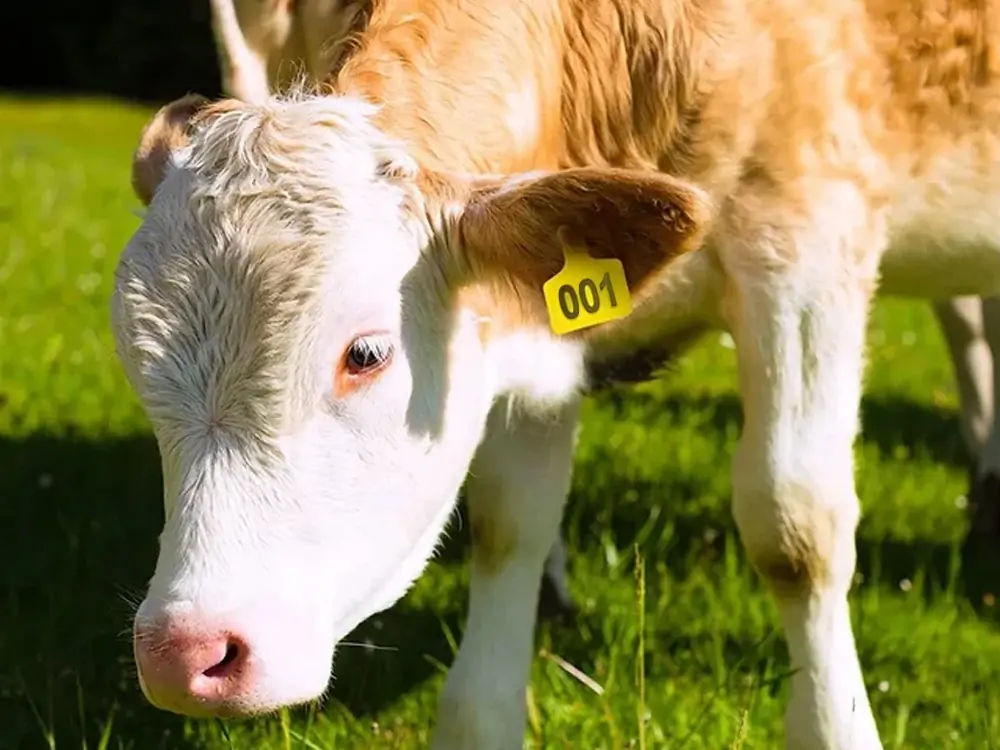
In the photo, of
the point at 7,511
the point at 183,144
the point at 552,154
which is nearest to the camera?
the point at 183,144

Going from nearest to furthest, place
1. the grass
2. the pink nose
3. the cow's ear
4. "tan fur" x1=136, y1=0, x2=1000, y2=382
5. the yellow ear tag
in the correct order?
the pink nose < the yellow ear tag < the cow's ear < "tan fur" x1=136, y1=0, x2=1000, y2=382 < the grass

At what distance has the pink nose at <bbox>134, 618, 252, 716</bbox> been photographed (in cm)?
227

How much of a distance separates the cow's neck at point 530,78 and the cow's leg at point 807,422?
11.9 inches

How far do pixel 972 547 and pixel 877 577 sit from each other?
58 centimetres

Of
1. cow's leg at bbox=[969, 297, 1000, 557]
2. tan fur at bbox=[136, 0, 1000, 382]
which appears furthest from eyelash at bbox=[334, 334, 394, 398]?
cow's leg at bbox=[969, 297, 1000, 557]

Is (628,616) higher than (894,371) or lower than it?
lower

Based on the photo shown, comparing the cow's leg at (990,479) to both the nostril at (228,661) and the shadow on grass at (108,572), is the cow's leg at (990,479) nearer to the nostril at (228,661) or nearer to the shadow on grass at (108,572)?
the shadow on grass at (108,572)

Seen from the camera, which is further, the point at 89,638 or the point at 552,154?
the point at 89,638

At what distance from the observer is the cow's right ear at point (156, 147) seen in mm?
2885

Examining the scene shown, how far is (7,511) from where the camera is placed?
4.84 m

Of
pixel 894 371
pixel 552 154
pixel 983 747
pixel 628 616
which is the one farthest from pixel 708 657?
pixel 894 371

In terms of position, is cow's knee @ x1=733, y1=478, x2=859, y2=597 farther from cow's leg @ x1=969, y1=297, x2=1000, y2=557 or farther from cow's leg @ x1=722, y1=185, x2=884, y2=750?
cow's leg @ x1=969, y1=297, x2=1000, y2=557

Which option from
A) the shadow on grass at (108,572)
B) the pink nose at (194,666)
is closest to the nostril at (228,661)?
the pink nose at (194,666)

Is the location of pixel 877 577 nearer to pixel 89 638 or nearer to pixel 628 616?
pixel 628 616
